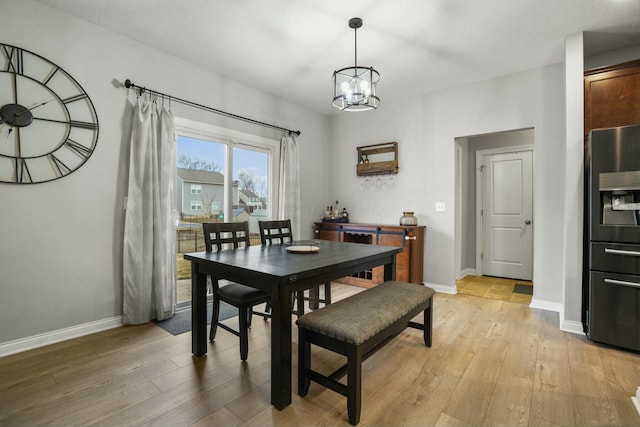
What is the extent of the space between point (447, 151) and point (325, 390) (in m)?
3.37

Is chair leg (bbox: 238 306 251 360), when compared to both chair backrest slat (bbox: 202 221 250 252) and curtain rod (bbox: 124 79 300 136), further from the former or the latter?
curtain rod (bbox: 124 79 300 136)

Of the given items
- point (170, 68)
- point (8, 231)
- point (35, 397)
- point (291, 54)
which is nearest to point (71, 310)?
point (8, 231)

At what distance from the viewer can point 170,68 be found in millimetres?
3225

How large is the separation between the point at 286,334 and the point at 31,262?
2.21 m

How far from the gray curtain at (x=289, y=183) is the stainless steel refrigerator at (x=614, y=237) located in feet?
10.7

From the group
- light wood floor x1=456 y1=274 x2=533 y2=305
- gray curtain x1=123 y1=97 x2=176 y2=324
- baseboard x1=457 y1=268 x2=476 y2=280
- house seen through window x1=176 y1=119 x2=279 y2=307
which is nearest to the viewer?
gray curtain x1=123 y1=97 x2=176 y2=324

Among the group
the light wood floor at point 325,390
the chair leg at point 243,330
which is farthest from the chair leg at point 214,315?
the chair leg at point 243,330

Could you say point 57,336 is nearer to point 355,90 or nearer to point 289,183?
point 289,183

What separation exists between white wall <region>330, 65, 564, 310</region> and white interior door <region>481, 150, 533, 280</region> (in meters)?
1.38

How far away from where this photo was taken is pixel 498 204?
4.96 meters

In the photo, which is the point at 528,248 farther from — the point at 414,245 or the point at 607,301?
the point at 607,301

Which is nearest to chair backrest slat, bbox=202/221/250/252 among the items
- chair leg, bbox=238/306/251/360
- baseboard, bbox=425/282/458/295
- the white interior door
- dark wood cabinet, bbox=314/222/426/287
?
chair leg, bbox=238/306/251/360

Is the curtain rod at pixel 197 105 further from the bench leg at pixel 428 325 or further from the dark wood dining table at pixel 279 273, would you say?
the bench leg at pixel 428 325

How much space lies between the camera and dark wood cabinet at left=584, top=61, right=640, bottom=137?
2.65 meters
